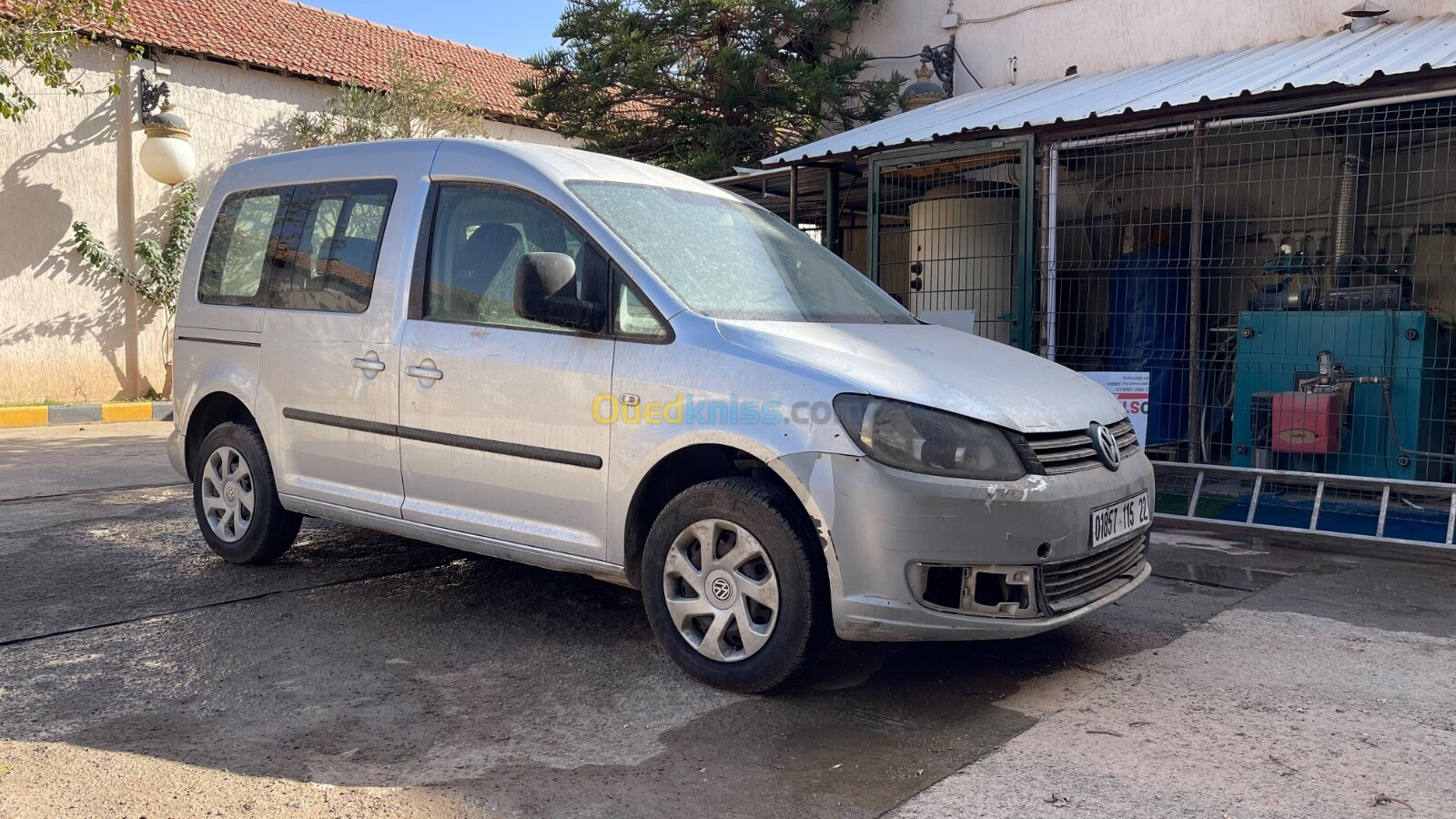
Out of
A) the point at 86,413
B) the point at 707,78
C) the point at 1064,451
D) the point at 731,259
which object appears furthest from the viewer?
the point at 707,78

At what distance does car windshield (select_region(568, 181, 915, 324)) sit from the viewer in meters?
3.90

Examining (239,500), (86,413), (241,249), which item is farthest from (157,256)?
(239,500)

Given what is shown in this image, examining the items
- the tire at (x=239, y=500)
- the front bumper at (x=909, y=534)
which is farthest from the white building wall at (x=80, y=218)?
the front bumper at (x=909, y=534)

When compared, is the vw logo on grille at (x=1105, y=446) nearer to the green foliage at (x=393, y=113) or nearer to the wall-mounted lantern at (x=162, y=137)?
the wall-mounted lantern at (x=162, y=137)

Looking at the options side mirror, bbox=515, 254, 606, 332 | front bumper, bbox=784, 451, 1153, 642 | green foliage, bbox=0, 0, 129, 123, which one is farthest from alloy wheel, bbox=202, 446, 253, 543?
green foliage, bbox=0, 0, 129, 123

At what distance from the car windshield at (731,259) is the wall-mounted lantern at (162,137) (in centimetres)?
1220

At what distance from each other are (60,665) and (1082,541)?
134 inches

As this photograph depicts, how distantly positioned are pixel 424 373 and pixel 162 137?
40.3 ft

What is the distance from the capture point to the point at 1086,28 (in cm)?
984

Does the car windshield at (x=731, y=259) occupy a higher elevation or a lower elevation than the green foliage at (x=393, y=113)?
lower

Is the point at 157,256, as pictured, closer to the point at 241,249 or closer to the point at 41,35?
the point at 41,35

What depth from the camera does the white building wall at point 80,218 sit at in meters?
13.6

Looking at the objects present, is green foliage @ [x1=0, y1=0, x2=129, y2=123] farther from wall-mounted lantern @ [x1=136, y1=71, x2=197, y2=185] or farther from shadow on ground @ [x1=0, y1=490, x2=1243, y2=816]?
shadow on ground @ [x1=0, y1=490, x2=1243, y2=816]

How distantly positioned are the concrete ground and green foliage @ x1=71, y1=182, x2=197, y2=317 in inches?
413
